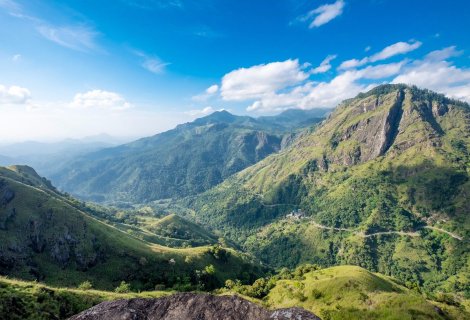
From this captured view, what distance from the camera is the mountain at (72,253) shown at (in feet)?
450

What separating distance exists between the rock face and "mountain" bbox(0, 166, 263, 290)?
415ft

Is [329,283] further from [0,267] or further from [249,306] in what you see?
[0,267]

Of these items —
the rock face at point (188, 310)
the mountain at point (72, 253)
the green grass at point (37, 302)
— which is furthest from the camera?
the mountain at point (72, 253)

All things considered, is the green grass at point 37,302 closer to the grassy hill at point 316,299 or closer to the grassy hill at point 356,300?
the grassy hill at point 316,299

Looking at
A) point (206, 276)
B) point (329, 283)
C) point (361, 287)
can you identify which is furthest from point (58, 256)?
point (361, 287)

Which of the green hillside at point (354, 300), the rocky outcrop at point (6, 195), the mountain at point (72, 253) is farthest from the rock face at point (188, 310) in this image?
the rocky outcrop at point (6, 195)

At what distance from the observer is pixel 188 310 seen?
24938mm

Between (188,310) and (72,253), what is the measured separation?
150 meters

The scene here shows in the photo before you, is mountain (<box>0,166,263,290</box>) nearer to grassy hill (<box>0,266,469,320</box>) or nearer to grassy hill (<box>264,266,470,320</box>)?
grassy hill (<box>0,266,469,320</box>)

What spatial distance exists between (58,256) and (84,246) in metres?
11.8

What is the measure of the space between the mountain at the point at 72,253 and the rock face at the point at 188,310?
127 metres

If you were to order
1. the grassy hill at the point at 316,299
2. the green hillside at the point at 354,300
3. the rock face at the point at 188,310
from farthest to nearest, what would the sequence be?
the green hillside at the point at 354,300 < the grassy hill at the point at 316,299 < the rock face at the point at 188,310

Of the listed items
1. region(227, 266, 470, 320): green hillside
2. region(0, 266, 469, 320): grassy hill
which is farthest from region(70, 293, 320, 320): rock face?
region(227, 266, 470, 320): green hillside

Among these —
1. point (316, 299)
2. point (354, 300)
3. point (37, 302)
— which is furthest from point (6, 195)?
point (354, 300)
